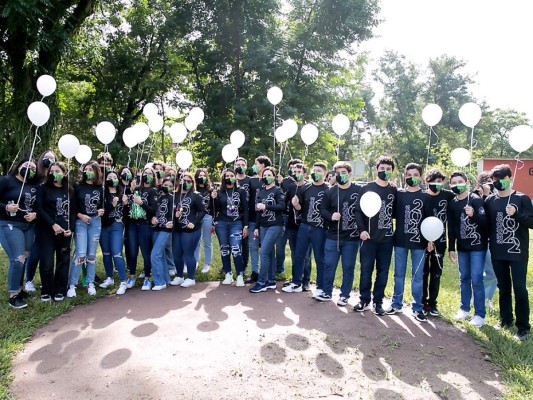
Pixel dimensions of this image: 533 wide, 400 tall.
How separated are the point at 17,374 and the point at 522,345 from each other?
538cm

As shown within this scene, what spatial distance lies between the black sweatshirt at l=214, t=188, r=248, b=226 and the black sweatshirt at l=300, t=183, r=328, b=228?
112 centimetres

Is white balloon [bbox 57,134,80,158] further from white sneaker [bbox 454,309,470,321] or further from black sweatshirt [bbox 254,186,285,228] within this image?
white sneaker [bbox 454,309,470,321]

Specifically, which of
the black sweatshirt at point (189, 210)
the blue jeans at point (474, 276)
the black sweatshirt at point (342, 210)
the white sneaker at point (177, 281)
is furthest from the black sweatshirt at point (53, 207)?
the blue jeans at point (474, 276)

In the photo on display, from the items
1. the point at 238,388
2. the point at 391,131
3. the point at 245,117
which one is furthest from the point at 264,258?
the point at 391,131

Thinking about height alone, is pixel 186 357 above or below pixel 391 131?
below

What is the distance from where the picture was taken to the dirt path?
3.40m

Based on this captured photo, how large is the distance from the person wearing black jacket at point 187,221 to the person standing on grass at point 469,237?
384cm

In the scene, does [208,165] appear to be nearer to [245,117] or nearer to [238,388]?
[245,117]

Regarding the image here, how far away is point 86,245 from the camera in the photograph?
5.91 meters

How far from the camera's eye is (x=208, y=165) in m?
15.8

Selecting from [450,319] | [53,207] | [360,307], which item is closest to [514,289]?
[450,319]

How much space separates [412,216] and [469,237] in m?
0.76

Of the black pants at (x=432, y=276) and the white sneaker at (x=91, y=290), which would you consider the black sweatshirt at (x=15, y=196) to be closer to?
the white sneaker at (x=91, y=290)

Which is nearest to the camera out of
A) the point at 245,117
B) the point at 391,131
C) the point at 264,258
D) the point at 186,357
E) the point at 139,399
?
the point at 139,399
